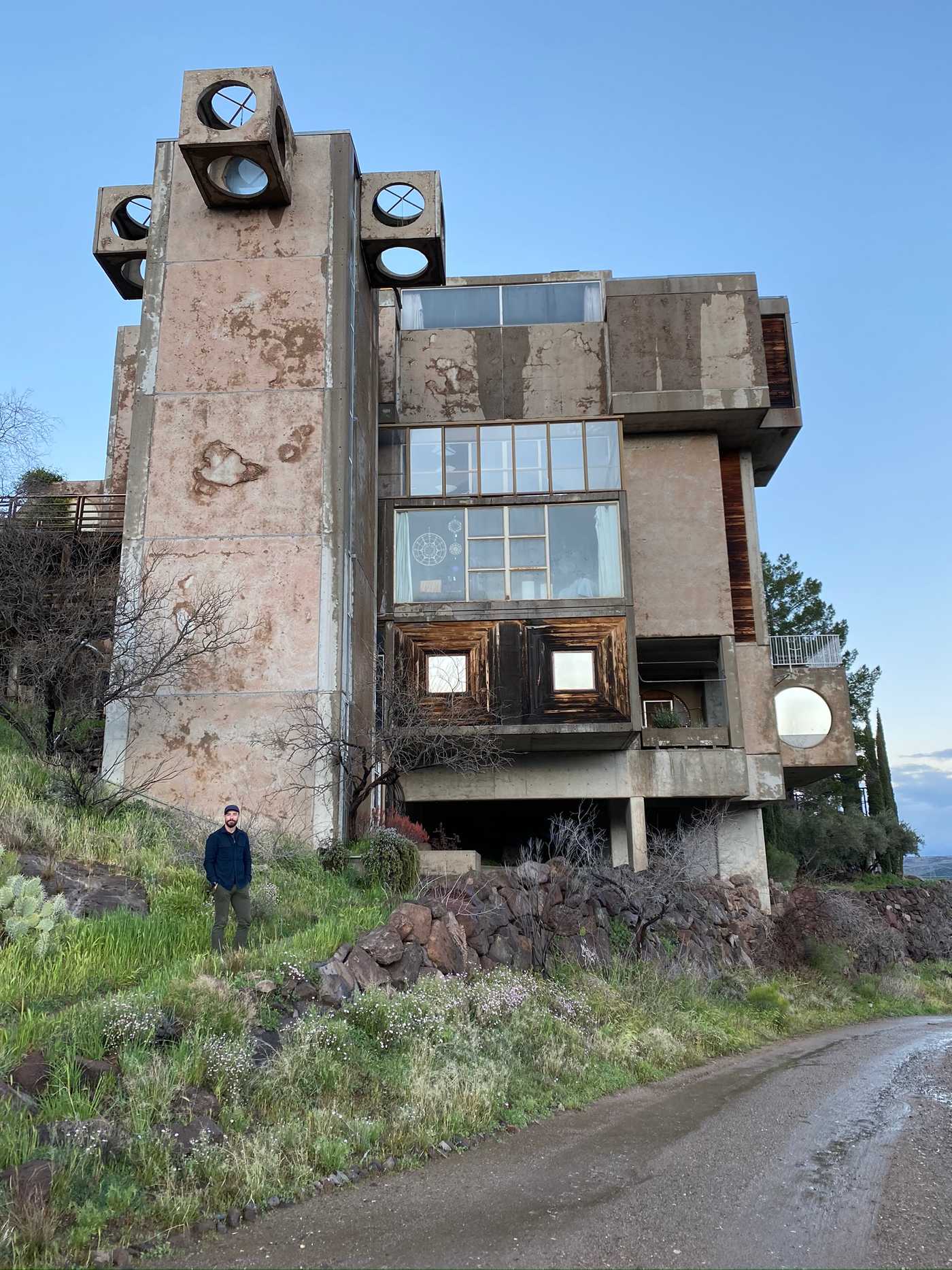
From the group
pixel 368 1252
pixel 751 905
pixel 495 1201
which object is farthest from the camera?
pixel 751 905

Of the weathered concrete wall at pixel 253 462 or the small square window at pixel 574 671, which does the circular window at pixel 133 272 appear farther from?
the small square window at pixel 574 671

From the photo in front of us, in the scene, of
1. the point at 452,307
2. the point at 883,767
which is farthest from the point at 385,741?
the point at 883,767

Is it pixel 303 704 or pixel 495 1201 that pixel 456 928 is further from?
pixel 303 704

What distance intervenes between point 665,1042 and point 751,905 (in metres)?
12.2

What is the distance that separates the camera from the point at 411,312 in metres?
25.5

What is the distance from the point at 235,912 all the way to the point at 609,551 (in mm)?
13042

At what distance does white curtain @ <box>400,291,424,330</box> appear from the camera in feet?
83.4

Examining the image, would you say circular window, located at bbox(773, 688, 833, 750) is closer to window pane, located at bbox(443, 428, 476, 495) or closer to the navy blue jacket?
window pane, located at bbox(443, 428, 476, 495)

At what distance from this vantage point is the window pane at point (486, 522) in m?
21.6

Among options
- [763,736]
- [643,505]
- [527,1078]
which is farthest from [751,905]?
[527,1078]

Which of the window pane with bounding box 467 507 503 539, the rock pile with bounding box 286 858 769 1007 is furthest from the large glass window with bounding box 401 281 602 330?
the rock pile with bounding box 286 858 769 1007

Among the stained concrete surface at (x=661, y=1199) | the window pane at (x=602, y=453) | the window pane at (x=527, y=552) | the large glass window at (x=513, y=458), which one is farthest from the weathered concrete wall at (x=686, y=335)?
the stained concrete surface at (x=661, y=1199)

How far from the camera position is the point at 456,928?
471 inches

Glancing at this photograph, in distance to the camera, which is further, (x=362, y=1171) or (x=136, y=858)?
(x=136, y=858)
